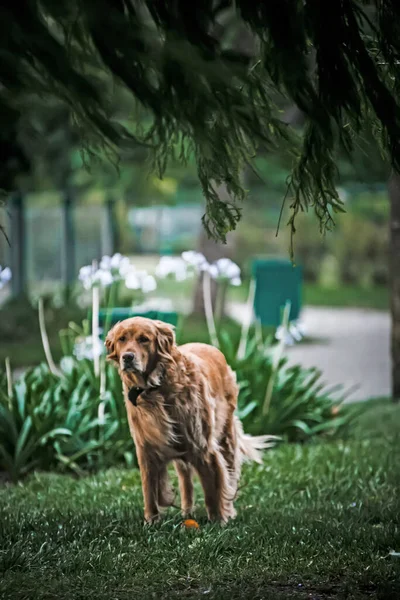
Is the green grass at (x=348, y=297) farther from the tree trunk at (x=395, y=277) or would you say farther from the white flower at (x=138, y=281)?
the white flower at (x=138, y=281)

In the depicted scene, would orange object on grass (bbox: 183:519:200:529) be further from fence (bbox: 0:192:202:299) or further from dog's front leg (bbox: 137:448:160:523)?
fence (bbox: 0:192:202:299)

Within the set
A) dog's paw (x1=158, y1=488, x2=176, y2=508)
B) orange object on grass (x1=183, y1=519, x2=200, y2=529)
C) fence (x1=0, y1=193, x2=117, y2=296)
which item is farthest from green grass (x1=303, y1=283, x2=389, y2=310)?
orange object on grass (x1=183, y1=519, x2=200, y2=529)

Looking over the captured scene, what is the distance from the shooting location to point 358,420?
347 inches

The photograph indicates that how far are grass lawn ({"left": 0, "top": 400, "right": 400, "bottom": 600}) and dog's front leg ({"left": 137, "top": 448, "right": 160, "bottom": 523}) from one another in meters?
0.09

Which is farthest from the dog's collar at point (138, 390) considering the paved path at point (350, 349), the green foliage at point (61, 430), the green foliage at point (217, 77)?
the paved path at point (350, 349)

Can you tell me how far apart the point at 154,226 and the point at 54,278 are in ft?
36.5

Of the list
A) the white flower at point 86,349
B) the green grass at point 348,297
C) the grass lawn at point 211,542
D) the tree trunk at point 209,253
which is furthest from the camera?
the green grass at point 348,297

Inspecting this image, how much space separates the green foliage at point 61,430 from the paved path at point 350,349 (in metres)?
2.52

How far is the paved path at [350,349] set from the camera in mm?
11766

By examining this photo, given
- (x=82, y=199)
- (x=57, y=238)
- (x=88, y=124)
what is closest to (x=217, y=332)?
(x=88, y=124)

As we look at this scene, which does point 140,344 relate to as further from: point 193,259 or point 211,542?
point 193,259

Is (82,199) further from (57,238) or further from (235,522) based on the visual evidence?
(235,522)

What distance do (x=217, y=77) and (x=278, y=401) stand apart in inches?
201

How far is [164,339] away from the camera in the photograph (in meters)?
4.70
